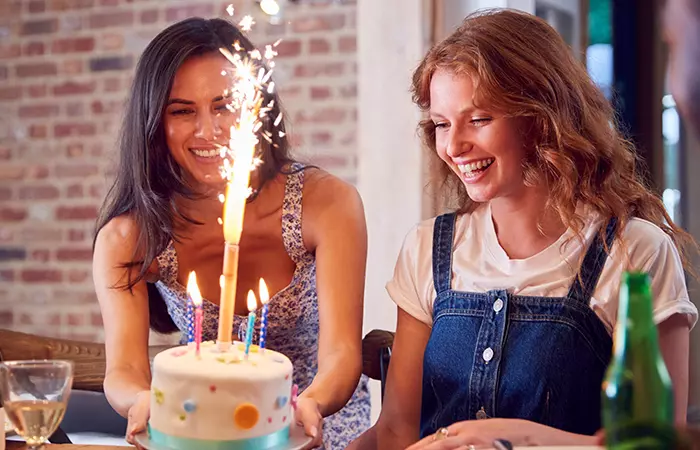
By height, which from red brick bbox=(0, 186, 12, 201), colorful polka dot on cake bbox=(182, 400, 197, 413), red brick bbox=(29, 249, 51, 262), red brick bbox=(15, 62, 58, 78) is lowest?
colorful polka dot on cake bbox=(182, 400, 197, 413)

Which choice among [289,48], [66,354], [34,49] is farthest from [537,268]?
[34,49]

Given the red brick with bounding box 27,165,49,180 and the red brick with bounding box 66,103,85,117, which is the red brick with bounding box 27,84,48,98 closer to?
the red brick with bounding box 66,103,85,117

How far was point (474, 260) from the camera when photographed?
5.46 feet

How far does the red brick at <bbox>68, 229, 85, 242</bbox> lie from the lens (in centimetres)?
361

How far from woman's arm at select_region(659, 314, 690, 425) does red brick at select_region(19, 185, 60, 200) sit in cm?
272

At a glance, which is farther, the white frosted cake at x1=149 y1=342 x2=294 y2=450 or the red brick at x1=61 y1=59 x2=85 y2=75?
the red brick at x1=61 y1=59 x2=85 y2=75

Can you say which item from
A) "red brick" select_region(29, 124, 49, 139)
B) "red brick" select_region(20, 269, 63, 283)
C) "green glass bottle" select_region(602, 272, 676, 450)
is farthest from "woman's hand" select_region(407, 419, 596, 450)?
"red brick" select_region(29, 124, 49, 139)

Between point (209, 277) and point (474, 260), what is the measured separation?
0.61 meters

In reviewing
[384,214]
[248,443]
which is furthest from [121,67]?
[248,443]

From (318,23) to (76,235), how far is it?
1.25 m

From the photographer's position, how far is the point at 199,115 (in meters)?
1.79

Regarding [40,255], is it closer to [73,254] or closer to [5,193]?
[73,254]

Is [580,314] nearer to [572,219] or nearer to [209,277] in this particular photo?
[572,219]

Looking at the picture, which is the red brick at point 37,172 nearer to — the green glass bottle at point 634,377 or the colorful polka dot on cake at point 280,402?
the colorful polka dot on cake at point 280,402
